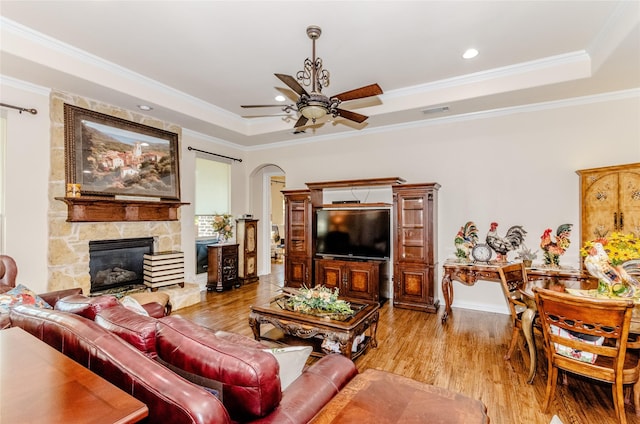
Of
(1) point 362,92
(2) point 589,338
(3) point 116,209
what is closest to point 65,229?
(3) point 116,209

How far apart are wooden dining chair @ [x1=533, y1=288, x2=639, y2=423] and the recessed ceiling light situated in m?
2.65

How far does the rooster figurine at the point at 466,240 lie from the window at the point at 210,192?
4.52 metres

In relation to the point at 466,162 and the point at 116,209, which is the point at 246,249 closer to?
the point at 116,209

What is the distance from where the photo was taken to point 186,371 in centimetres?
128

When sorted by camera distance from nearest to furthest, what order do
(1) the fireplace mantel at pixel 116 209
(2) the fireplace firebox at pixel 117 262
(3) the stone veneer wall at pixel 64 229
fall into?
(3) the stone veneer wall at pixel 64 229
(1) the fireplace mantel at pixel 116 209
(2) the fireplace firebox at pixel 117 262

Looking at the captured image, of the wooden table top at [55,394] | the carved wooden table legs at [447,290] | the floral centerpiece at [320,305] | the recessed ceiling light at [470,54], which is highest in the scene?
the recessed ceiling light at [470,54]

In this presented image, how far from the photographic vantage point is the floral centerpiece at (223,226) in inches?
236

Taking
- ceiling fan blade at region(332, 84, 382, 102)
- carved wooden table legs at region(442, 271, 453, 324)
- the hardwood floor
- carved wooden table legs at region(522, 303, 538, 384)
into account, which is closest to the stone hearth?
the hardwood floor

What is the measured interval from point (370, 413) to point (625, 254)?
8.29ft

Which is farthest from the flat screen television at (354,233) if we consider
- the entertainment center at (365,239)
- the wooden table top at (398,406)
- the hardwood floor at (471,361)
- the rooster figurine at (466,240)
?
the wooden table top at (398,406)

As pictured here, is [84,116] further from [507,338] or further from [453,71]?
[507,338]

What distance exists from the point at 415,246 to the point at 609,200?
2.34 metres

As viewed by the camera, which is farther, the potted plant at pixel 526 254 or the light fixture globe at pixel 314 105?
the potted plant at pixel 526 254

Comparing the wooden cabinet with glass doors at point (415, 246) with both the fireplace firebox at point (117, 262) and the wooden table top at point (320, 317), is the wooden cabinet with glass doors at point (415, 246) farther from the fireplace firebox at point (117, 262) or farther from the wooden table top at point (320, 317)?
the fireplace firebox at point (117, 262)
